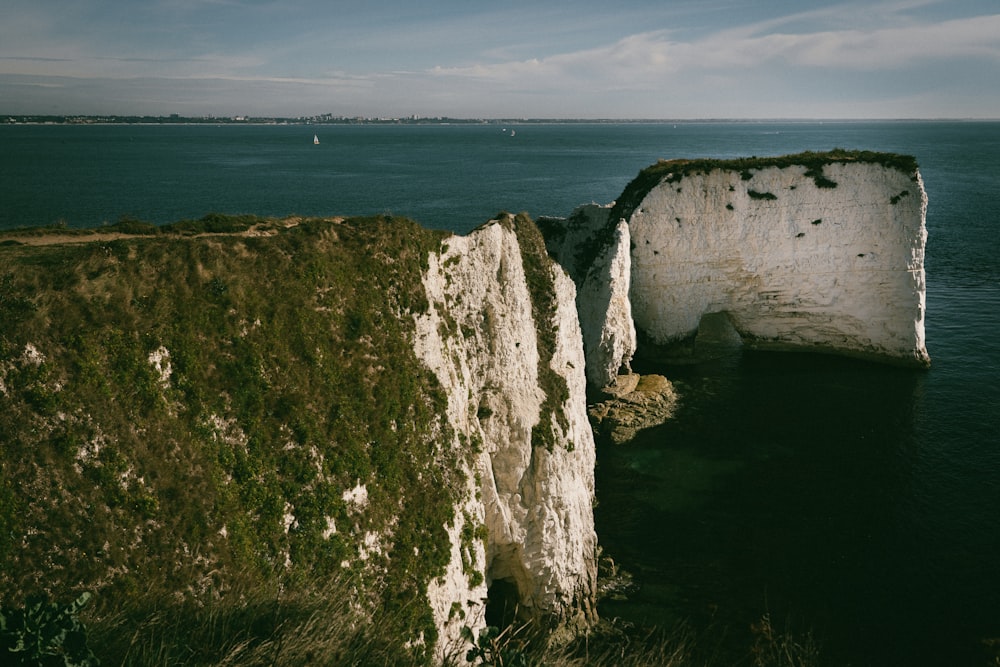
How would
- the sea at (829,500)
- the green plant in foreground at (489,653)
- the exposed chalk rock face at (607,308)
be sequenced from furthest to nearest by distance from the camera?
1. the exposed chalk rock face at (607,308)
2. the sea at (829,500)
3. the green plant in foreground at (489,653)

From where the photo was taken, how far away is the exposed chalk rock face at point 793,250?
39.8 m

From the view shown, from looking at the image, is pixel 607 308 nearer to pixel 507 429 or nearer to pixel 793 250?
pixel 793 250

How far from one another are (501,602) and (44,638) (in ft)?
49.4

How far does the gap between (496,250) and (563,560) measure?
1080cm

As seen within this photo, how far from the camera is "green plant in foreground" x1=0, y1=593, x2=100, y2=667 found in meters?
7.93

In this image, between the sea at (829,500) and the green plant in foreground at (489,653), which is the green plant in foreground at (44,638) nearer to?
the green plant in foreground at (489,653)

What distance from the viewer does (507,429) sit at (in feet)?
68.9

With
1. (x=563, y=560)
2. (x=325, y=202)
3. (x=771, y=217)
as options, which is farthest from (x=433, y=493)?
(x=325, y=202)

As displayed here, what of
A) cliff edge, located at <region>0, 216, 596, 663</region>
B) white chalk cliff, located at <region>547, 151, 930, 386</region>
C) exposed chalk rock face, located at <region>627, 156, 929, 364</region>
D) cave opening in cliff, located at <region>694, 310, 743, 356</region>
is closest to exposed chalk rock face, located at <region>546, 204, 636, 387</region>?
white chalk cliff, located at <region>547, 151, 930, 386</region>

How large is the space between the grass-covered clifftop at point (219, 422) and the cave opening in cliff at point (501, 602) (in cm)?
450

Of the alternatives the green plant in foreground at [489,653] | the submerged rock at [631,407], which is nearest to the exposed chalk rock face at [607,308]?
the submerged rock at [631,407]

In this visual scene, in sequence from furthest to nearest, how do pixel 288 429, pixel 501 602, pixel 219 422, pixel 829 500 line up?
1. pixel 829 500
2. pixel 501 602
3. pixel 288 429
4. pixel 219 422

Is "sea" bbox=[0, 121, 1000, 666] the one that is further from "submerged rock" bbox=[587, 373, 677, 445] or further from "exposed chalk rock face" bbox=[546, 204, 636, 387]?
"exposed chalk rock face" bbox=[546, 204, 636, 387]

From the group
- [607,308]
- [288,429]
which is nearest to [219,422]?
[288,429]
